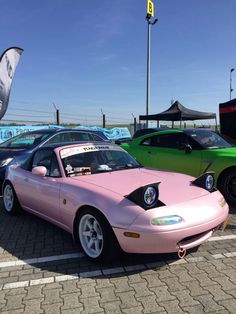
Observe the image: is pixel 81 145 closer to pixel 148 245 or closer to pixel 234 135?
pixel 148 245

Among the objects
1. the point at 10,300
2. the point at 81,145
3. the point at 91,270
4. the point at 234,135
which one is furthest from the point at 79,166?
the point at 234,135

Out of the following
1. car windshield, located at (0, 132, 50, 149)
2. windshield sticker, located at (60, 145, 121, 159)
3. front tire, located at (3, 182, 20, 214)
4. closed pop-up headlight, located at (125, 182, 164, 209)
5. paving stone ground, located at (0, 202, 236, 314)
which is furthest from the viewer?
car windshield, located at (0, 132, 50, 149)

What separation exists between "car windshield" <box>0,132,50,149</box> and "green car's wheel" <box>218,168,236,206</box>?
14.8 ft

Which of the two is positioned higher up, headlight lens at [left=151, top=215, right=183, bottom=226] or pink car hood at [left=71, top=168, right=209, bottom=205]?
pink car hood at [left=71, top=168, right=209, bottom=205]

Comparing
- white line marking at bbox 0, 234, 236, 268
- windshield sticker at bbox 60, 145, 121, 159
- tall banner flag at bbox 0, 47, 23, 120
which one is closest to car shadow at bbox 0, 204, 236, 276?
white line marking at bbox 0, 234, 236, 268

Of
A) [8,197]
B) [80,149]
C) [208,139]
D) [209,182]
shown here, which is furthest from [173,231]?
[208,139]

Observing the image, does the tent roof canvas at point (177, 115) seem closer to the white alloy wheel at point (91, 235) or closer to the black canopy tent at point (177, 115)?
the black canopy tent at point (177, 115)

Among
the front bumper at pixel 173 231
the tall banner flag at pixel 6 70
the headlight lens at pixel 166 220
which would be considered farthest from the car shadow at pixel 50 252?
the tall banner flag at pixel 6 70

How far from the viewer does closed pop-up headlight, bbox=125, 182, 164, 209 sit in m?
3.70

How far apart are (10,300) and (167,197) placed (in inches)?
74.9

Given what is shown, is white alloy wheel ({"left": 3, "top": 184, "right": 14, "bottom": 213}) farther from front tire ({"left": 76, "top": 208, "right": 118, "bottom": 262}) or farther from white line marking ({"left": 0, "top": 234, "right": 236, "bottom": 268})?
front tire ({"left": 76, "top": 208, "right": 118, "bottom": 262})

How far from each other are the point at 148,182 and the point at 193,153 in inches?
126

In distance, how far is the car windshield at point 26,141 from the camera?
8844 mm

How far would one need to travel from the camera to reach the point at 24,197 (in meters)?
5.67
